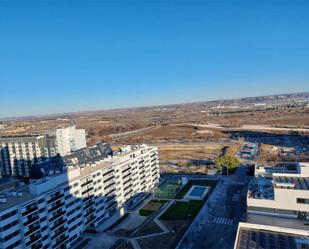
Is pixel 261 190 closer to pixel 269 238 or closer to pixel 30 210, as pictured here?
pixel 269 238

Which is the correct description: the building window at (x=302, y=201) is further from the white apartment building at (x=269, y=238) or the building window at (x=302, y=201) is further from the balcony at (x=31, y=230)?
the balcony at (x=31, y=230)

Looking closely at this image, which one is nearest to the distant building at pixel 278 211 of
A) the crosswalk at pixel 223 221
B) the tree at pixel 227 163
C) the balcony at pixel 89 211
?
the crosswalk at pixel 223 221

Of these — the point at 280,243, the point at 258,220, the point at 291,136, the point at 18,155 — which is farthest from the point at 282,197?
the point at 291,136

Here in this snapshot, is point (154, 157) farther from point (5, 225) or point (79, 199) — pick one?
point (5, 225)

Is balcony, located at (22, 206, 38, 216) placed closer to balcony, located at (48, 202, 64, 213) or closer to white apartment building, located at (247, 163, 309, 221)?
balcony, located at (48, 202, 64, 213)

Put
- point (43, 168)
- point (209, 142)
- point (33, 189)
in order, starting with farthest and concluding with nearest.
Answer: point (209, 142), point (43, 168), point (33, 189)

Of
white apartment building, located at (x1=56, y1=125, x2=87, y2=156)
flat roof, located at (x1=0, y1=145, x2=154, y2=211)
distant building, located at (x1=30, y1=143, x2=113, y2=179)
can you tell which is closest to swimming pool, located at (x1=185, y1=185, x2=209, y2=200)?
flat roof, located at (x1=0, y1=145, x2=154, y2=211)
